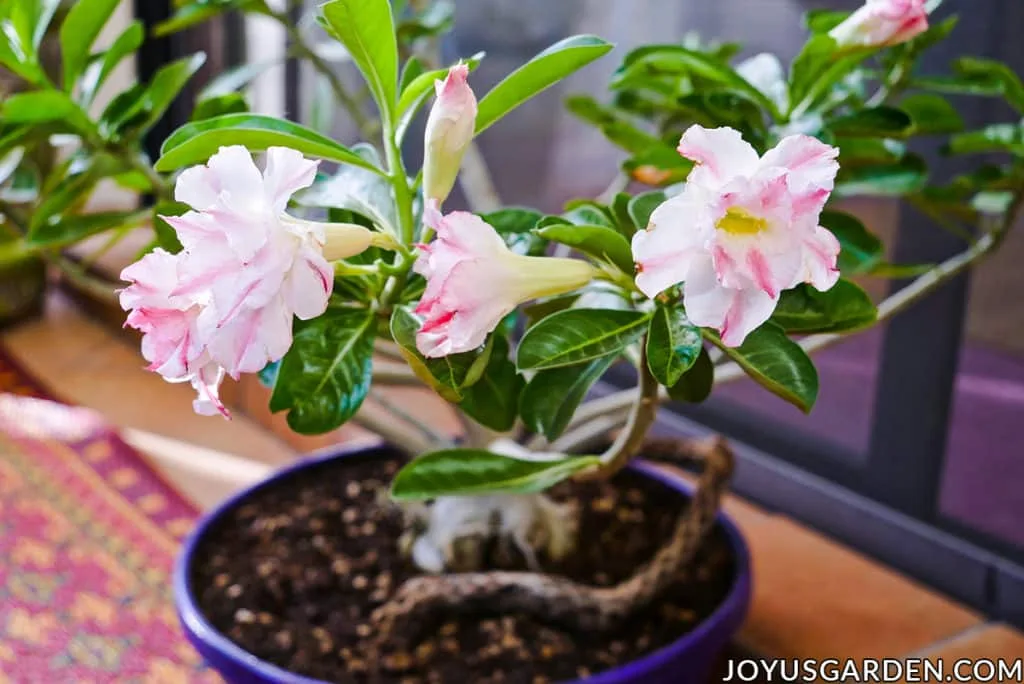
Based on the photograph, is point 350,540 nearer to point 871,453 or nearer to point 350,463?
point 350,463

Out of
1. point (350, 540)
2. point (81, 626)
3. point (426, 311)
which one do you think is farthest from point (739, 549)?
point (81, 626)

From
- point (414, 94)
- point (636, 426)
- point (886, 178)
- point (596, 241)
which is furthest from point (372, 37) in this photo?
point (886, 178)

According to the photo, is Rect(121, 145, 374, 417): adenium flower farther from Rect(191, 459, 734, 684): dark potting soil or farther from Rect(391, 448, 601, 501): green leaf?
Rect(191, 459, 734, 684): dark potting soil

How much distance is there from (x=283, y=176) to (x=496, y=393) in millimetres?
157

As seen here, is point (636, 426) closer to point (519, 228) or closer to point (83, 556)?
point (519, 228)

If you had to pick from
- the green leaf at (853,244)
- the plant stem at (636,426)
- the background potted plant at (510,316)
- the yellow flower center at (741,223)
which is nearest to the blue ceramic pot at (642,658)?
the background potted plant at (510,316)

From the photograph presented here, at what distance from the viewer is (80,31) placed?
2.03 feet

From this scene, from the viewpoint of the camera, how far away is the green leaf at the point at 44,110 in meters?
0.57

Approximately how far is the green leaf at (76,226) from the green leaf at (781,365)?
1.37 feet

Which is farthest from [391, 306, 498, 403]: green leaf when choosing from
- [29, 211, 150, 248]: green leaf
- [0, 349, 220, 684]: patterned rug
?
[0, 349, 220, 684]: patterned rug

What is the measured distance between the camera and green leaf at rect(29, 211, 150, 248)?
0.63m

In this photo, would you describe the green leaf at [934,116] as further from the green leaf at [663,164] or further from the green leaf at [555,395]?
the green leaf at [555,395]

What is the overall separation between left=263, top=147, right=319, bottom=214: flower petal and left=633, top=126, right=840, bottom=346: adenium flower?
13 centimetres

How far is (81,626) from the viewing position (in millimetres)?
922
